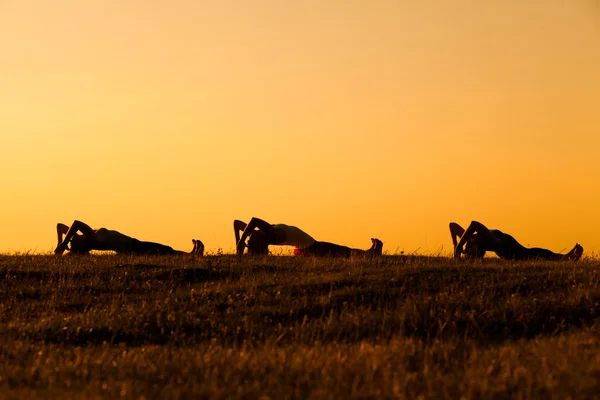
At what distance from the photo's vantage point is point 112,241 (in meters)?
24.6

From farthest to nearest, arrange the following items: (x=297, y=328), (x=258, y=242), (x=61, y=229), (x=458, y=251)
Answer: (x=61, y=229) < (x=258, y=242) < (x=458, y=251) < (x=297, y=328)

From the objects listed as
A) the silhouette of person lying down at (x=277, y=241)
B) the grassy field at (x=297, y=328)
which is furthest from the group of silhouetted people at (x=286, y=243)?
the grassy field at (x=297, y=328)

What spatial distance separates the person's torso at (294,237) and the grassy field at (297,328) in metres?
2.06

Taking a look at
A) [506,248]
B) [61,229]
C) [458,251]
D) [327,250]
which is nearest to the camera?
[458,251]

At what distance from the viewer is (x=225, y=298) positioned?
51.2 ft

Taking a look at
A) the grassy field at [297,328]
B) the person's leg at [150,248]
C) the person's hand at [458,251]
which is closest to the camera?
the grassy field at [297,328]

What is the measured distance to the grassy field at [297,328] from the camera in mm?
8562

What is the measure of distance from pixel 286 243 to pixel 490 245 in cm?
567

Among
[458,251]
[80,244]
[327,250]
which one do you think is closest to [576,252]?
[458,251]

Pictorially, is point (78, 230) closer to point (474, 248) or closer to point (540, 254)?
point (474, 248)

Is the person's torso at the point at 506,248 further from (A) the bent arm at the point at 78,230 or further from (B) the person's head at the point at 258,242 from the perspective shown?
(A) the bent arm at the point at 78,230

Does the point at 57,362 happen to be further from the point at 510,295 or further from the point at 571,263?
the point at 571,263

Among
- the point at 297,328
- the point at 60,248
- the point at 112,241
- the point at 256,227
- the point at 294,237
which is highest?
the point at 256,227

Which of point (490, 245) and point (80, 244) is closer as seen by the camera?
point (490, 245)
